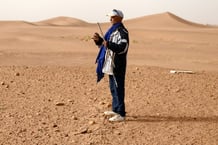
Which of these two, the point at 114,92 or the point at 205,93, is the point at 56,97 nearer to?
the point at 114,92

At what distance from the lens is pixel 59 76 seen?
10.7 meters

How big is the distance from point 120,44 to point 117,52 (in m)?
0.12

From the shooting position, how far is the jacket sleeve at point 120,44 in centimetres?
638

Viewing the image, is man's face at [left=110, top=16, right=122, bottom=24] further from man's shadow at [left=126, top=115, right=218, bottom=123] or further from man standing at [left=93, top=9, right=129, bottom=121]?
man's shadow at [left=126, top=115, right=218, bottom=123]

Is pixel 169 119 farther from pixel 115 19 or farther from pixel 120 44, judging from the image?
pixel 115 19

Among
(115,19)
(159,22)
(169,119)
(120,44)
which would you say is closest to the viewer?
(120,44)

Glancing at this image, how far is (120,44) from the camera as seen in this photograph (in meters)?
6.45

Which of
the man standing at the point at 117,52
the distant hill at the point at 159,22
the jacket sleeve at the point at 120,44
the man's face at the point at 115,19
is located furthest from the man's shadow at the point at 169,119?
the distant hill at the point at 159,22

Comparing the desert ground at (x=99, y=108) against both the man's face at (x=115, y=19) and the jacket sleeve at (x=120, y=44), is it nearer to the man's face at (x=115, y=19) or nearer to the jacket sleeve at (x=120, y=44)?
the jacket sleeve at (x=120, y=44)

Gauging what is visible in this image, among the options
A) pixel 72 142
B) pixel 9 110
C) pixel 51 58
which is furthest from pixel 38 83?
pixel 51 58

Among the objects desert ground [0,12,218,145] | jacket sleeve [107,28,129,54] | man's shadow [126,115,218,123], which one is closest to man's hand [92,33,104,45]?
jacket sleeve [107,28,129,54]

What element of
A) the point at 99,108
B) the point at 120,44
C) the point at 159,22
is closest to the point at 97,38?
the point at 120,44

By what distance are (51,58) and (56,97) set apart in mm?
7889

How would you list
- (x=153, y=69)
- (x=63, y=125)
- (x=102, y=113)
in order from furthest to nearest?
(x=153, y=69)
(x=102, y=113)
(x=63, y=125)
